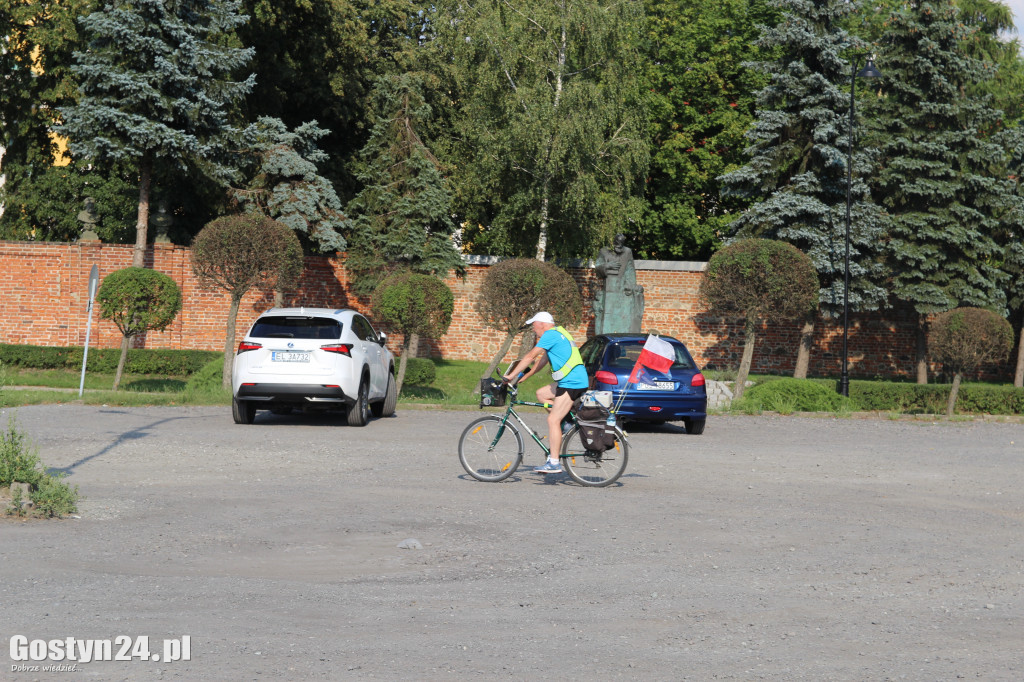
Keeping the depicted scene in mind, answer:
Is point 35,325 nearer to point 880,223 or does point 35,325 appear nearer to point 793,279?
point 793,279

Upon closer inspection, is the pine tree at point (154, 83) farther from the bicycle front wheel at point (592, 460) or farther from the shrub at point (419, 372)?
the bicycle front wheel at point (592, 460)

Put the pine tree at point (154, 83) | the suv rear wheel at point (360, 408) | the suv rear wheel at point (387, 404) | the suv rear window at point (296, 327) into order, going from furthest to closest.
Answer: the pine tree at point (154, 83) → the suv rear wheel at point (387, 404) → the suv rear wheel at point (360, 408) → the suv rear window at point (296, 327)

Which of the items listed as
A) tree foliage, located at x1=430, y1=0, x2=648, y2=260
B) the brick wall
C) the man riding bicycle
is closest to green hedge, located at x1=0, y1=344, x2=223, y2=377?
the brick wall

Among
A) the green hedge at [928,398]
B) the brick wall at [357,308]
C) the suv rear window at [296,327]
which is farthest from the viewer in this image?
the brick wall at [357,308]

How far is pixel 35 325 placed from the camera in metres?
35.0

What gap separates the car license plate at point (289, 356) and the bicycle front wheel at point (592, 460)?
6.01 meters

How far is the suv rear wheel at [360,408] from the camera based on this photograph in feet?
56.4

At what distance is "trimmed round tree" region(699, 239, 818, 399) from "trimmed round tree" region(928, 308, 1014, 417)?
3.58 m

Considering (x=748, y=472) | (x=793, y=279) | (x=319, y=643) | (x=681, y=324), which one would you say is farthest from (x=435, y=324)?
(x=319, y=643)

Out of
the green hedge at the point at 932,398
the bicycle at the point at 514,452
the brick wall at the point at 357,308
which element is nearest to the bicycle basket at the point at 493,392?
the bicycle at the point at 514,452

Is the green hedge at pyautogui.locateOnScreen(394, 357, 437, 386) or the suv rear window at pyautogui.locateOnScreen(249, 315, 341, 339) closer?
the suv rear window at pyautogui.locateOnScreen(249, 315, 341, 339)

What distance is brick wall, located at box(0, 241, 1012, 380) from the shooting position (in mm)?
34812

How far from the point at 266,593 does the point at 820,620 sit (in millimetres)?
3264

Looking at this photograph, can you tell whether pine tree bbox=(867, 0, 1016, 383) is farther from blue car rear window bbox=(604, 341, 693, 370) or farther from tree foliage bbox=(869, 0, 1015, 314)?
blue car rear window bbox=(604, 341, 693, 370)
